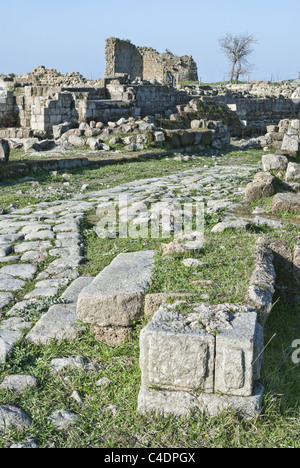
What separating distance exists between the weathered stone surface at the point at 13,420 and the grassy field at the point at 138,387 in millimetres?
47

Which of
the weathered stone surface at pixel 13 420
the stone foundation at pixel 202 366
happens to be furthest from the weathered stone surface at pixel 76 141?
the weathered stone surface at pixel 13 420

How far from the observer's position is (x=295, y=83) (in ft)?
123

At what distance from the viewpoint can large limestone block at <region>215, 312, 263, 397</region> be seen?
283cm

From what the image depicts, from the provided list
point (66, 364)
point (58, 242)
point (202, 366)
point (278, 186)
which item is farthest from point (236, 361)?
point (278, 186)

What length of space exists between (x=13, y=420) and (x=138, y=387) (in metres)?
0.80

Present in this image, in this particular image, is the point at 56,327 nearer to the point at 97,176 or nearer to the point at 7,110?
the point at 97,176

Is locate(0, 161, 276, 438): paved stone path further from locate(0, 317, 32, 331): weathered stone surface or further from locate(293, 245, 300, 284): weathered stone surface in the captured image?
locate(293, 245, 300, 284): weathered stone surface

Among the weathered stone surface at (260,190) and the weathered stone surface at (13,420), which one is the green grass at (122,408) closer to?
the weathered stone surface at (13,420)

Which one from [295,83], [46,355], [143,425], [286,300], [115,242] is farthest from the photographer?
[295,83]

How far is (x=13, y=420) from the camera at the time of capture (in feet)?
9.59

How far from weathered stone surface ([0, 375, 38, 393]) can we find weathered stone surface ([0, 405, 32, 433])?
26 cm
